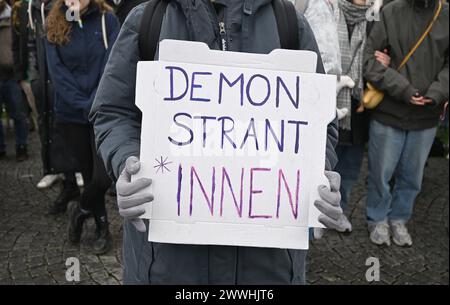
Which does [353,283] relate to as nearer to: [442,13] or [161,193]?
[442,13]

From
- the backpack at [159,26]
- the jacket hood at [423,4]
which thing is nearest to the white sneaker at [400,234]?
the jacket hood at [423,4]

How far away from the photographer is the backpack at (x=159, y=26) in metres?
1.71

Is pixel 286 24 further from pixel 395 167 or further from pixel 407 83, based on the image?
pixel 395 167

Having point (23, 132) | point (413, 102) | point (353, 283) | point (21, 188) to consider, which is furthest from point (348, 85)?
point (23, 132)

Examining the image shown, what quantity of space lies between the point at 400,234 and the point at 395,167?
0.55 metres

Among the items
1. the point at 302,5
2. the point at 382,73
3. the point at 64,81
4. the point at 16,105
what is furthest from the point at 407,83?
the point at 16,105

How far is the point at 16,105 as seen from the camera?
6016 millimetres

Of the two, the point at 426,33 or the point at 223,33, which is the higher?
the point at 223,33

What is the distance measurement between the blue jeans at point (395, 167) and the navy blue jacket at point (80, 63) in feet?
7.05

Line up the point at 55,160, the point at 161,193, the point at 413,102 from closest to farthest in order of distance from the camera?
the point at 161,193
the point at 413,102
the point at 55,160

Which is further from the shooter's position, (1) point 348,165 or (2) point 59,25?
(1) point 348,165
